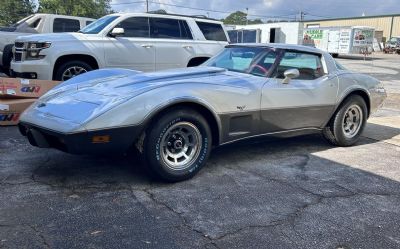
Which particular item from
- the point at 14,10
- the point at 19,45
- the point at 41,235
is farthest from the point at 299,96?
the point at 14,10

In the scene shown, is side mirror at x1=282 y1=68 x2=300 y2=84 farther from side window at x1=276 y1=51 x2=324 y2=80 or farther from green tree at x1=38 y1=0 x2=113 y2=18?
green tree at x1=38 y1=0 x2=113 y2=18

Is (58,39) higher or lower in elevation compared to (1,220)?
higher

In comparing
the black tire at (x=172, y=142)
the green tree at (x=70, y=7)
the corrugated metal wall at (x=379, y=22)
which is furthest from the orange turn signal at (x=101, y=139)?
the corrugated metal wall at (x=379, y=22)

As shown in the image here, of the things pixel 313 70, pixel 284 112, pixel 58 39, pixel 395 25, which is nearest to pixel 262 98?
pixel 284 112

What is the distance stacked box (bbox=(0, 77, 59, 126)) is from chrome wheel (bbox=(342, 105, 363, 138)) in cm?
466

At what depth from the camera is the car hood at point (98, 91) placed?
392 cm

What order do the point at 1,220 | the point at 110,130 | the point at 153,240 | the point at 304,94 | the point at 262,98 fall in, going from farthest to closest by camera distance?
the point at 304,94 < the point at 262,98 < the point at 110,130 < the point at 1,220 < the point at 153,240

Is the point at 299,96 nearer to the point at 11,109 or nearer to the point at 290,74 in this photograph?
the point at 290,74

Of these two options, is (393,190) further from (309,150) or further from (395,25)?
(395,25)

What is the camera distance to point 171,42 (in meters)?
9.17

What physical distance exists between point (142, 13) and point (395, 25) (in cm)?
5692

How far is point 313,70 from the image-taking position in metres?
5.69

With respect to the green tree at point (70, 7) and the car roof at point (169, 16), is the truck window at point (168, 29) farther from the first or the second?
the green tree at point (70, 7)

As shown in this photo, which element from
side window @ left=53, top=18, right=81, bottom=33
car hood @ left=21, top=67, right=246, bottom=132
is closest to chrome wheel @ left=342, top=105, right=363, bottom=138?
car hood @ left=21, top=67, right=246, bottom=132
